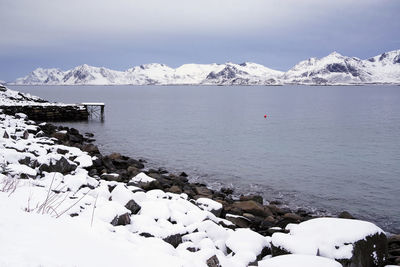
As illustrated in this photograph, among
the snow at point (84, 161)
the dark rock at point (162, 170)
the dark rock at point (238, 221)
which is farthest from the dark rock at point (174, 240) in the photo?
the dark rock at point (162, 170)

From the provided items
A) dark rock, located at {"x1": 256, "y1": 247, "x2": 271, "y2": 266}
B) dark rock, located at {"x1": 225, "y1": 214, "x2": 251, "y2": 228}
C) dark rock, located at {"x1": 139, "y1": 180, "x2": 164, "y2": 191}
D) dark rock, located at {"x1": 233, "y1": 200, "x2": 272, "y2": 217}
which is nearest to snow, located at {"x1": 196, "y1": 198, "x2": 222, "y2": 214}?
dark rock, located at {"x1": 225, "y1": 214, "x2": 251, "y2": 228}

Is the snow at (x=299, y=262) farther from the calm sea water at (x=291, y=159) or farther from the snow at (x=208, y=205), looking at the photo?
the calm sea water at (x=291, y=159)

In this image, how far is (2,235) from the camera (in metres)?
3.90

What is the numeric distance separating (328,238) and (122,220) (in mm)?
4038

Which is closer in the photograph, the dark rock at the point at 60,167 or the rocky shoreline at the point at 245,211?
the rocky shoreline at the point at 245,211

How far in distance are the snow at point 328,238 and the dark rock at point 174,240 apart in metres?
1.89

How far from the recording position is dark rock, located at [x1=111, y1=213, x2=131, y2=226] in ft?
22.0

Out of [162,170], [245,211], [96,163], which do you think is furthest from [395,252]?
[162,170]

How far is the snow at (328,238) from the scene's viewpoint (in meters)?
6.09

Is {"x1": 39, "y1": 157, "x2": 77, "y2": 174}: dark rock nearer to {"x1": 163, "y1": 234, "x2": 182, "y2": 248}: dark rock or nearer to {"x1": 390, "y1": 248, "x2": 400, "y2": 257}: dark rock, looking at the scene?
{"x1": 163, "y1": 234, "x2": 182, "y2": 248}: dark rock

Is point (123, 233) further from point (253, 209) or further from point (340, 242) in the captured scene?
point (253, 209)

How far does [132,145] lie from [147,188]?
16911mm

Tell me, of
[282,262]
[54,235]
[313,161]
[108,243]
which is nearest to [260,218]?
[282,262]

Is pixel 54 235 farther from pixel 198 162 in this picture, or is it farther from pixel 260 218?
pixel 198 162
